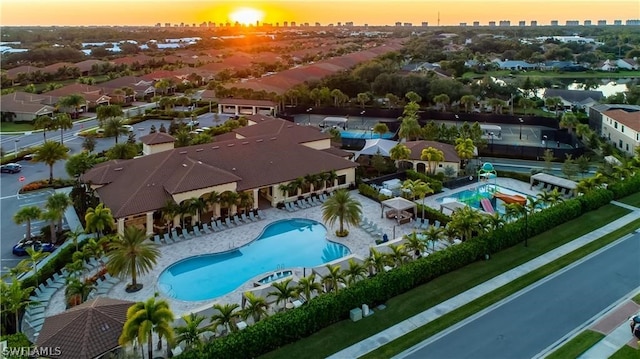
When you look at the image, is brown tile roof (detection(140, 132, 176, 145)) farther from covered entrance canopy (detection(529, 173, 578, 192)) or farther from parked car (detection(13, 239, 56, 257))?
covered entrance canopy (detection(529, 173, 578, 192))

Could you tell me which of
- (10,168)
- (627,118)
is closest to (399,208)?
(627,118)

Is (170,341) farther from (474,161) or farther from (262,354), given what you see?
(474,161)

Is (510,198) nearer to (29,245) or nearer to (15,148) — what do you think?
(29,245)

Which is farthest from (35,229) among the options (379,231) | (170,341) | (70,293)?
(379,231)

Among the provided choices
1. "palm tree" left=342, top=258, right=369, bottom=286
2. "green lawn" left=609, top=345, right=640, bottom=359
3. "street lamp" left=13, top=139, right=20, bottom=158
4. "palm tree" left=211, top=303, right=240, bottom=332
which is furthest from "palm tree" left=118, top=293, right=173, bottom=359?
"street lamp" left=13, top=139, right=20, bottom=158

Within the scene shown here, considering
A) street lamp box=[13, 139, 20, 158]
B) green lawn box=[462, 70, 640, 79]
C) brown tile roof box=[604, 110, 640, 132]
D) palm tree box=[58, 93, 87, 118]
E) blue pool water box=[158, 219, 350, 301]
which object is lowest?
blue pool water box=[158, 219, 350, 301]

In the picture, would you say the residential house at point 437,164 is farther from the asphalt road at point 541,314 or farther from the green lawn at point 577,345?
the green lawn at point 577,345
